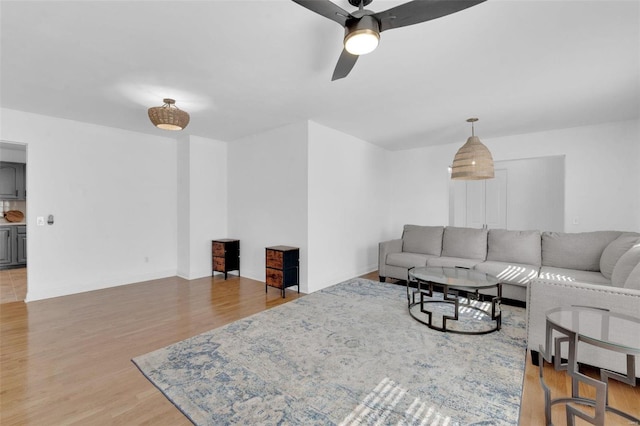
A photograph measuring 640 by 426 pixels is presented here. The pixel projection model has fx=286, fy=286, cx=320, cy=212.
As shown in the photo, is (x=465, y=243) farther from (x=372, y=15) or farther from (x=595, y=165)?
(x=372, y=15)

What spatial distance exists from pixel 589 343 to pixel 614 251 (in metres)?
2.57

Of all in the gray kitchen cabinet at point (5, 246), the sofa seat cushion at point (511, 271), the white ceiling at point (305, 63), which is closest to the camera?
the white ceiling at point (305, 63)

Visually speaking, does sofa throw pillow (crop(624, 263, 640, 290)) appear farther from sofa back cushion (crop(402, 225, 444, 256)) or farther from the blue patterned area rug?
sofa back cushion (crop(402, 225, 444, 256))

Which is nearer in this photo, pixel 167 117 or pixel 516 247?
pixel 167 117

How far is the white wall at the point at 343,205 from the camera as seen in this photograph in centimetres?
440

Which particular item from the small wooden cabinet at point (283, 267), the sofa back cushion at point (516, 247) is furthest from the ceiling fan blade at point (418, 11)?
the sofa back cushion at point (516, 247)

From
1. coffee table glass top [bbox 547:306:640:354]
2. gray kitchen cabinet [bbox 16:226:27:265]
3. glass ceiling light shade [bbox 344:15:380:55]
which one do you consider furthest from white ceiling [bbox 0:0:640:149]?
gray kitchen cabinet [bbox 16:226:27:265]

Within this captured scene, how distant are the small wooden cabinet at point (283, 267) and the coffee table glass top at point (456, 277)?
1.68 meters

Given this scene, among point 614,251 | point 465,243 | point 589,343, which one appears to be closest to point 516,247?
point 465,243

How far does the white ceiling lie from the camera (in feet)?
6.35

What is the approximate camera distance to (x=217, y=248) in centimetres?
514

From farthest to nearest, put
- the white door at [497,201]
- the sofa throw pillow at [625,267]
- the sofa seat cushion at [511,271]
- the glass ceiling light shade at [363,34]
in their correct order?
1. the white door at [497,201]
2. the sofa seat cushion at [511,271]
3. the sofa throw pillow at [625,267]
4. the glass ceiling light shade at [363,34]

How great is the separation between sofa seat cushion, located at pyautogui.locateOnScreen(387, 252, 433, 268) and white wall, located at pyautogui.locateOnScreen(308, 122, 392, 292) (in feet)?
2.51

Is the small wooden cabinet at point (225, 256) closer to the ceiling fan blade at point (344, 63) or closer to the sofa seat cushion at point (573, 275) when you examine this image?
the ceiling fan blade at point (344, 63)
